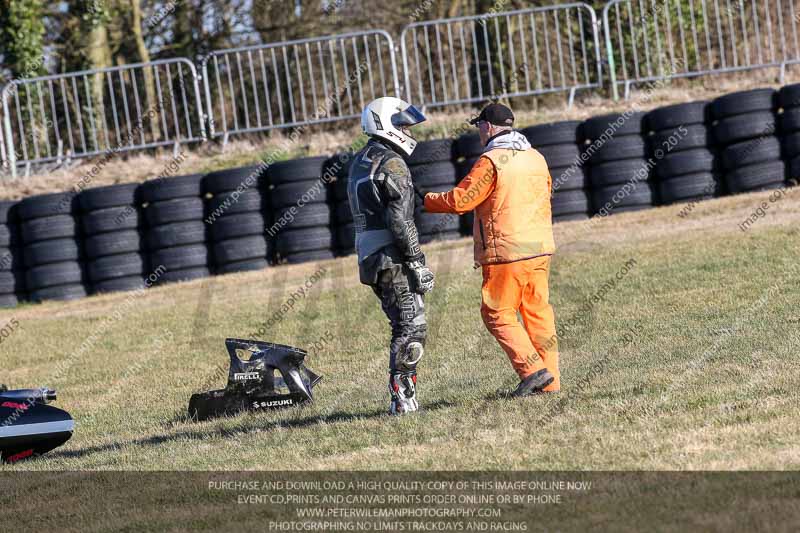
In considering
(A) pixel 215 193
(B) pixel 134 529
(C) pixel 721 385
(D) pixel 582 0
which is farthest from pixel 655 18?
(B) pixel 134 529

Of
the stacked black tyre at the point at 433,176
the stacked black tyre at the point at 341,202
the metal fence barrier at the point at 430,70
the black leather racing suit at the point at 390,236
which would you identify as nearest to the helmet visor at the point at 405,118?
the black leather racing suit at the point at 390,236

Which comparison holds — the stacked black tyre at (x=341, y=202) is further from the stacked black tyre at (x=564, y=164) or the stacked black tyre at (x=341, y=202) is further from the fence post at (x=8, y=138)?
the fence post at (x=8, y=138)

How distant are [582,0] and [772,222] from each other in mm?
9311

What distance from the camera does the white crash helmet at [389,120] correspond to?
24.0 feet

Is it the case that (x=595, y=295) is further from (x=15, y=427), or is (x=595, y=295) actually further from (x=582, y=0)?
(x=582, y=0)

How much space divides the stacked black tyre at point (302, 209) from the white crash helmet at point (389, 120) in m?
7.68

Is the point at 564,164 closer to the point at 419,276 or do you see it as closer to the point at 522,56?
the point at 522,56

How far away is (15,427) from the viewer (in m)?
7.80

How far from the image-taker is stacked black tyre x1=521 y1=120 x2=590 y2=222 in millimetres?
14859

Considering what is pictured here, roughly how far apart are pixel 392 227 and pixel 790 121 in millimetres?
9247

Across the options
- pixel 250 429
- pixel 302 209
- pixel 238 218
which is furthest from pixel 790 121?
pixel 250 429

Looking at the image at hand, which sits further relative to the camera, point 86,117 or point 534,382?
point 86,117

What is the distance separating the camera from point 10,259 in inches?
608

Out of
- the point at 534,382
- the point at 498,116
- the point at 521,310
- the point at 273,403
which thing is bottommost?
the point at 273,403
